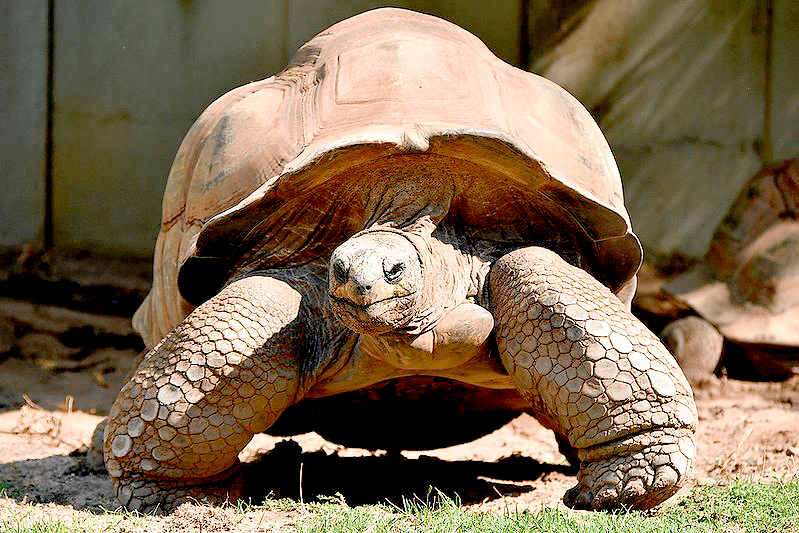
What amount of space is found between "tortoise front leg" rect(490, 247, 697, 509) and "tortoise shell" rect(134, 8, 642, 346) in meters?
0.52

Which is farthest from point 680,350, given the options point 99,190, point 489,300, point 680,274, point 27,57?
point 27,57

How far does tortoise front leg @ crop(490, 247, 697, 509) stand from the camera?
342cm

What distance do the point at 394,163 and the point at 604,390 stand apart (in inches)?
43.9

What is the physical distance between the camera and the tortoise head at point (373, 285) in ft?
10.7

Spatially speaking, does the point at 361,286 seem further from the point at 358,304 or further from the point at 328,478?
the point at 328,478

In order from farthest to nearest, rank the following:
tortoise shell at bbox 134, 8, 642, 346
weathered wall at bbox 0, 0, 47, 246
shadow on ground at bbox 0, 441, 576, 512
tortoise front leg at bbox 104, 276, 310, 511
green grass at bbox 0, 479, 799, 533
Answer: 1. weathered wall at bbox 0, 0, 47, 246
2. shadow on ground at bbox 0, 441, 576, 512
3. tortoise shell at bbox 134, 8, 642, 346
4. tortoise front leg at bbox 104, 276, 310, 511
5. green grass at bbox 0, 479, 799, 533

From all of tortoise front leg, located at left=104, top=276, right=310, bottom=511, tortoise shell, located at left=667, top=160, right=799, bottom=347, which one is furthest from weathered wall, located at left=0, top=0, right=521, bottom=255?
tortoise front leg, located at left=104, top=276, right=310, bottom=511

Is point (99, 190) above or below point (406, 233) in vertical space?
below

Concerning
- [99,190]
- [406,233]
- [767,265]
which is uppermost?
[406,233]

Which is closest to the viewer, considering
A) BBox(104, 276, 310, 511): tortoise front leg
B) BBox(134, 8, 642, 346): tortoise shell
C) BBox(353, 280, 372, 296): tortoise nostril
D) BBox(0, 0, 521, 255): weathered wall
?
BBox(353, 280, 372, 296): tortoise nostril

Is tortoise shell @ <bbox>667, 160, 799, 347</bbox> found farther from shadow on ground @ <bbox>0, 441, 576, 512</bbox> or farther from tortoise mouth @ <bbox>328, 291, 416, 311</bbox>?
tortoise mouth @ <bbox>328, 291, 416, 311</bbox>

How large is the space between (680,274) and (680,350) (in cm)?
48

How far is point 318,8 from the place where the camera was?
6.57 m

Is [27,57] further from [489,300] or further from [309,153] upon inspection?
[489,300]
